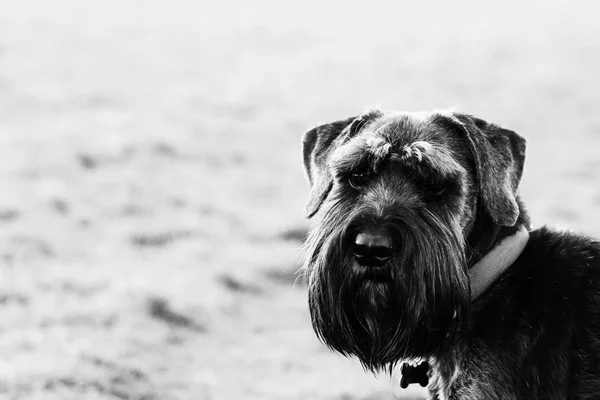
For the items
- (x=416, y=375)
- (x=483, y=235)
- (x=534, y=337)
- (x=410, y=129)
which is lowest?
(x=416, y=375)

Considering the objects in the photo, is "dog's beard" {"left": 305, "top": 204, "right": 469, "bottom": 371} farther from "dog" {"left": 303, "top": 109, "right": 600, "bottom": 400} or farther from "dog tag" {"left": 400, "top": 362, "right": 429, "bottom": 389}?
"dog tag" {"left": 400, "top": 362, "right": 429, "bottom": 389}

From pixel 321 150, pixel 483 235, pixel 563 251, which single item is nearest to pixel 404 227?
pixel 483 235

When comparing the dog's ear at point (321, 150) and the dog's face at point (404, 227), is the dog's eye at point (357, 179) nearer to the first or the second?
the dog's face at point (404, 227)

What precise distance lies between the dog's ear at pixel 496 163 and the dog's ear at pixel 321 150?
64 cm

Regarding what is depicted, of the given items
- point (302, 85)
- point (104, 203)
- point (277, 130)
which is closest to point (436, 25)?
point (302, 85)

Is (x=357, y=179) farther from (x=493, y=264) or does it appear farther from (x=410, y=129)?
(x=493, y=264)

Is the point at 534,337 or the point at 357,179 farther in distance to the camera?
the point at 357,179

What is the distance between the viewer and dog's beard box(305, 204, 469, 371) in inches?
158

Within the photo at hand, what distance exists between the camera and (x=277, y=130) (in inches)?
468

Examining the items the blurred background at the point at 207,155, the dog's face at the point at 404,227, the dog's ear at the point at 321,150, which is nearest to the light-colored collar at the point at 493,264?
the dog's face at the point at 404,227

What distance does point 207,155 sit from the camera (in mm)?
10492

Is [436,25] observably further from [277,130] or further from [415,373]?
[415,373]

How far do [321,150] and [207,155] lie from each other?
552 cm

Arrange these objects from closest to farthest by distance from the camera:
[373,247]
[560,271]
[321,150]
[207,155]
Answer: [373,247], [560,271], [321,150], [207,155]
